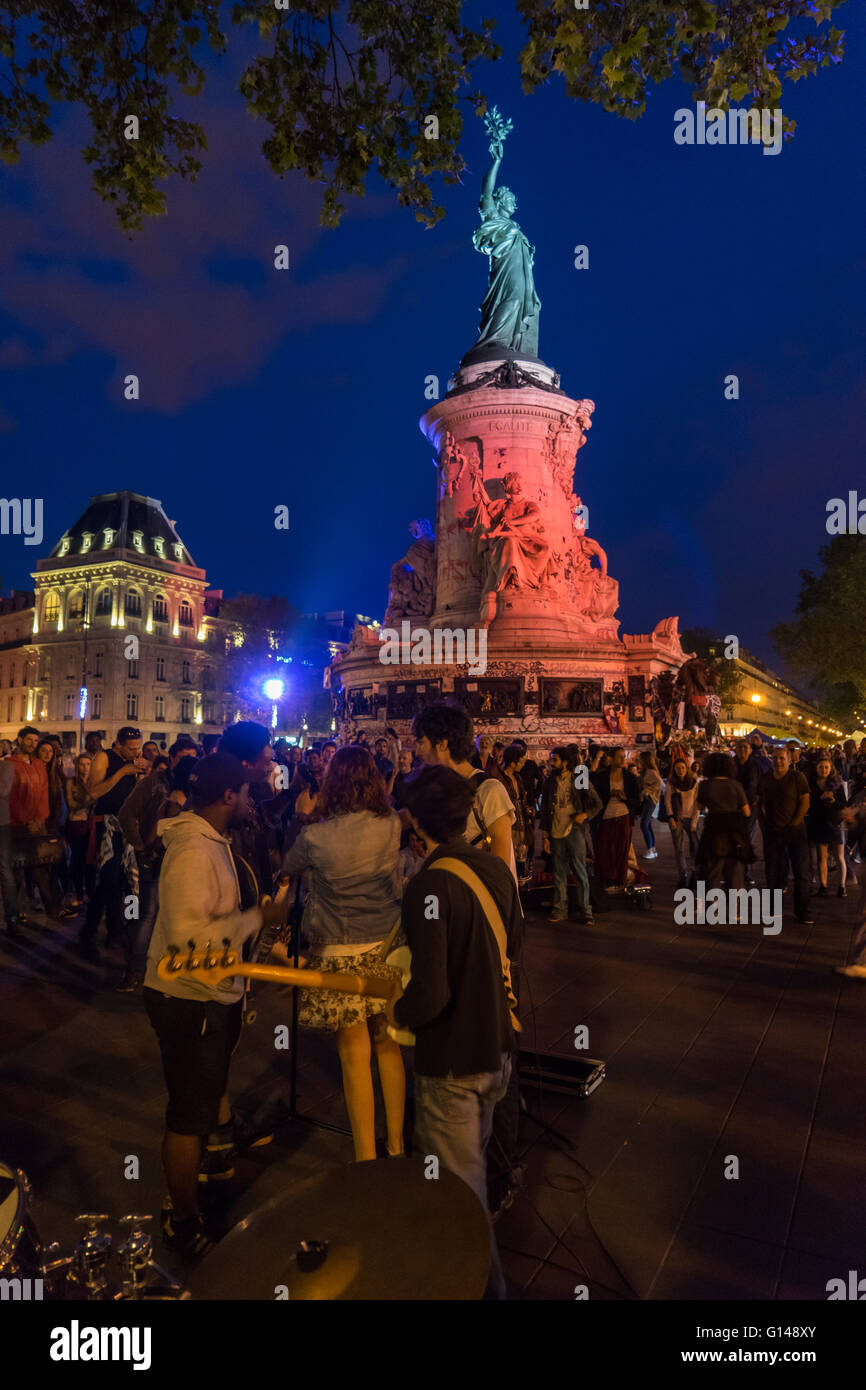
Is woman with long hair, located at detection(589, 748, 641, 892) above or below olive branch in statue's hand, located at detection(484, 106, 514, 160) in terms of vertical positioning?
below

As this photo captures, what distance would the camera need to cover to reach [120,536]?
61.3m

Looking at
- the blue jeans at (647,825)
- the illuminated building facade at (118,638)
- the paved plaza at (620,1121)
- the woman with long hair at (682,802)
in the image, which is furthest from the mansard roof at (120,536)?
the paved plaza at (620,1121)

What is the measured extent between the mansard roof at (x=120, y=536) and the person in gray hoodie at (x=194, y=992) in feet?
200

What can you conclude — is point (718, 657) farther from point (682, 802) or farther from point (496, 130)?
point (682, 802)

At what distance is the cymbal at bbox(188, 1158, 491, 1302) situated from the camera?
4.68 feet

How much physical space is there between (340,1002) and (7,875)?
687 cm

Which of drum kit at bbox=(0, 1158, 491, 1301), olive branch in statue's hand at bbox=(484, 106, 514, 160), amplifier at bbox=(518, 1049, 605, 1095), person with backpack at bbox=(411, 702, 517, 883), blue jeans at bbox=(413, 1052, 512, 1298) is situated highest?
olive branch in statue's hand at bbox=(484, 106, 514, 160)

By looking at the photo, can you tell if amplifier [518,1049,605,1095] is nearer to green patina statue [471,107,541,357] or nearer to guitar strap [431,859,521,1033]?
guitar strap [431,859,521,1033]

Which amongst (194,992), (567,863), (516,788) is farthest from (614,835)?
(194,992)

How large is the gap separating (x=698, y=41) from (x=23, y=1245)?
7017 millimetres

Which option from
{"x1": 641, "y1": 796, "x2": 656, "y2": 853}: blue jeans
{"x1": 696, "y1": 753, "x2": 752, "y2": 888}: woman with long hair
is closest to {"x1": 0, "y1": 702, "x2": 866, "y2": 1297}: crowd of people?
{"x1": 696, "y1": 753, "x2": 752, "y2": 888}: woman with long hair

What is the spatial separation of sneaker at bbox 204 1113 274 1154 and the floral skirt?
2.77 ft

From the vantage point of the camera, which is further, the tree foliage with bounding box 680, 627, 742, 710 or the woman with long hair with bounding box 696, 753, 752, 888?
the tree foliage with bounding box 680, 627, 742, 710
